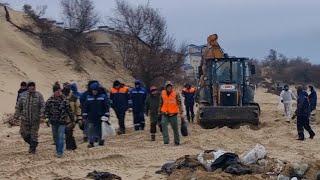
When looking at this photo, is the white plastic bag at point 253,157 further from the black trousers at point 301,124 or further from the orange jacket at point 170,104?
the black trousers at point 301,124

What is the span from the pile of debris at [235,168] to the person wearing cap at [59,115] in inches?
128

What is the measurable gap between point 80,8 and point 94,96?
2965 centimetres

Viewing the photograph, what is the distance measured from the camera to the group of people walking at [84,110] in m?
14.8

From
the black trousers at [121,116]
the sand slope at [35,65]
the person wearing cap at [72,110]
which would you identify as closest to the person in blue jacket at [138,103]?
the black trousers at [121,116]

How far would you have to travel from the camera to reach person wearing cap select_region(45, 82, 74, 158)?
14.6m

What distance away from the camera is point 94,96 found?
53.0ft

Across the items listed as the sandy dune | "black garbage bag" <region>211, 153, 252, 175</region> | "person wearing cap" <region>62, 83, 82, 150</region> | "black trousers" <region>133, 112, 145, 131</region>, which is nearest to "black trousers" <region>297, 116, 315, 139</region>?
the sandy dune

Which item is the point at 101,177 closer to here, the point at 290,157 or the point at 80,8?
the point at 290,157

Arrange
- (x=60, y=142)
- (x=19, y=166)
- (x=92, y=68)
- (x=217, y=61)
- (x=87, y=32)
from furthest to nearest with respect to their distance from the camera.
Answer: (x=87, y=32)
(x=92, y=68)
(x=217, y=61)
(x=60, y=142)
(x=19, y=166)

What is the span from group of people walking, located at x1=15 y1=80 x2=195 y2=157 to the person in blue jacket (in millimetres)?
30

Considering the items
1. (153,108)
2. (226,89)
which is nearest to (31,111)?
(153,108)

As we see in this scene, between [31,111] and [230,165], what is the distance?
525 cm

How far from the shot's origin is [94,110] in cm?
1612

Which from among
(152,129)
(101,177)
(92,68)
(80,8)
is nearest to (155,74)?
(92,68)
